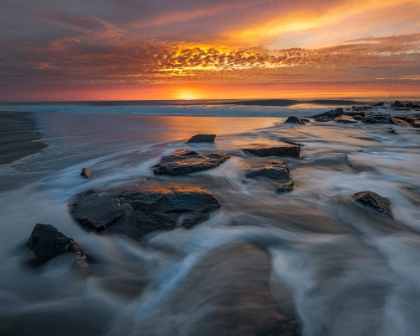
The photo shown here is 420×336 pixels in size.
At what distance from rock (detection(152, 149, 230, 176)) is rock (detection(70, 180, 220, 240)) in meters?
0.84

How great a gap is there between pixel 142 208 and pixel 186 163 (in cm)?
182

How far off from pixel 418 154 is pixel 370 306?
6.30 m

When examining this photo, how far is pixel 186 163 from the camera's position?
480 cm

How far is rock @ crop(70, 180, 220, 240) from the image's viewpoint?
2.88 m

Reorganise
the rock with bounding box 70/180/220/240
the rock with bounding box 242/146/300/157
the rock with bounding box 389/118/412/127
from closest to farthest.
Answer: the rock with bounding box 70/180/220/240
the rock with bounding box 242/146/300/157
the rock with bounding box 389/118/412/127

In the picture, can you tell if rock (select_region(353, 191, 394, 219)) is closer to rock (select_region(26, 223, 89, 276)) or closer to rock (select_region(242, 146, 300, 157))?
rock (select_region(242, 146, 300, 157))

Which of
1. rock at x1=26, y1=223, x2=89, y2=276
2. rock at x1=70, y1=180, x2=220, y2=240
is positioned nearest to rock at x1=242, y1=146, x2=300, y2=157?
rock at x1=70, y1=180, x2=220, y2=240

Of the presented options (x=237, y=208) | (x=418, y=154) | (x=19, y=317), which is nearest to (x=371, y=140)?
(x=418, y=154)

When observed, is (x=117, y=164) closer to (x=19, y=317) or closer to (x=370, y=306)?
(x=19, y=317)

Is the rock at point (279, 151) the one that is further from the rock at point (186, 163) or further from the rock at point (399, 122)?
the rock at point (399, 122)

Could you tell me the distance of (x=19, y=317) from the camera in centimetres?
189

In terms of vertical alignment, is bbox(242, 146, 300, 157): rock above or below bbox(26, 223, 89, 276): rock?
below

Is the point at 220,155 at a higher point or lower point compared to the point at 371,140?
higher

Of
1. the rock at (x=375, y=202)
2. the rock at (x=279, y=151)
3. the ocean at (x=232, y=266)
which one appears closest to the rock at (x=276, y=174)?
the ocean at (x=232, y=266)
